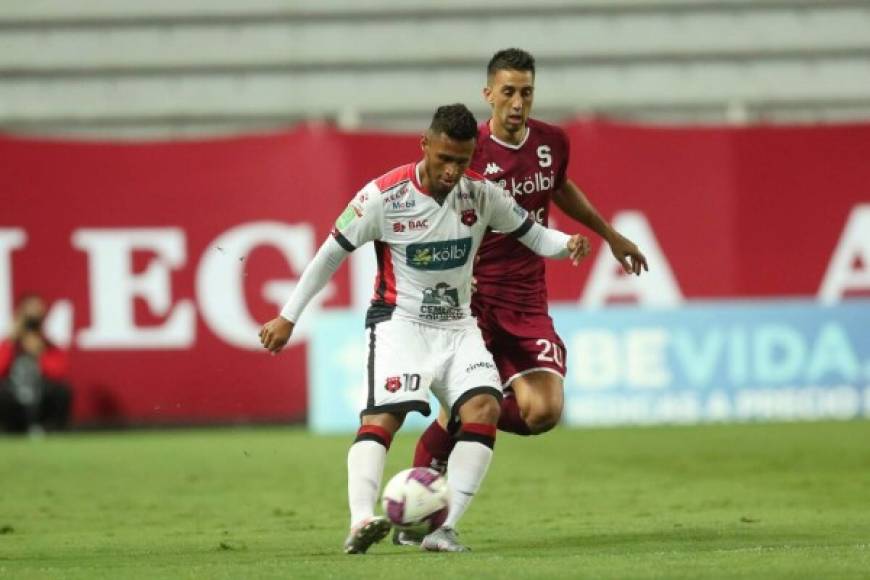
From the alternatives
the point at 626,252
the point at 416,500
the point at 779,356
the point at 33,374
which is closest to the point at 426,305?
the point at 416,500

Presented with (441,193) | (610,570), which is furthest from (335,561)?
(441,193)

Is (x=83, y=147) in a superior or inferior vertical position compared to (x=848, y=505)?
superior

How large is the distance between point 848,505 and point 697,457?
3.55 m

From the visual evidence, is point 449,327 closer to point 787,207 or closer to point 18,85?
point 787,207

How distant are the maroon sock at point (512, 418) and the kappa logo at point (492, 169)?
1148 mm

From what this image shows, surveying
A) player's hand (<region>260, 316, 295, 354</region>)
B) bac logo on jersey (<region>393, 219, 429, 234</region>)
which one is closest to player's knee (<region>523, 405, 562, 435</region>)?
bac logo on jersey (<region>393, 219, 429, 234</region>)

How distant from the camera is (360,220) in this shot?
26.3ft

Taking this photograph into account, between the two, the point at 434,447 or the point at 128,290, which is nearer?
the point at 434,447

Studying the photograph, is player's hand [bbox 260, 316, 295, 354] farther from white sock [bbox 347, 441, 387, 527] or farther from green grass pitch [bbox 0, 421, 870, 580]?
green grass pitch [bbox 0, 421, 870, 580]

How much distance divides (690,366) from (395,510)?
9758 millimetres

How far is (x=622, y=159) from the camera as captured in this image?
58.9 feet

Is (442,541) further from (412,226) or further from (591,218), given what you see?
(591,218)

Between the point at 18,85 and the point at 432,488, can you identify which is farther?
the point at 18,85

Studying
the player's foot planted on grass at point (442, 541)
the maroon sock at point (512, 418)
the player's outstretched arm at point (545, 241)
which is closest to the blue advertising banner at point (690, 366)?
the maroon sock at point (512, 418)
